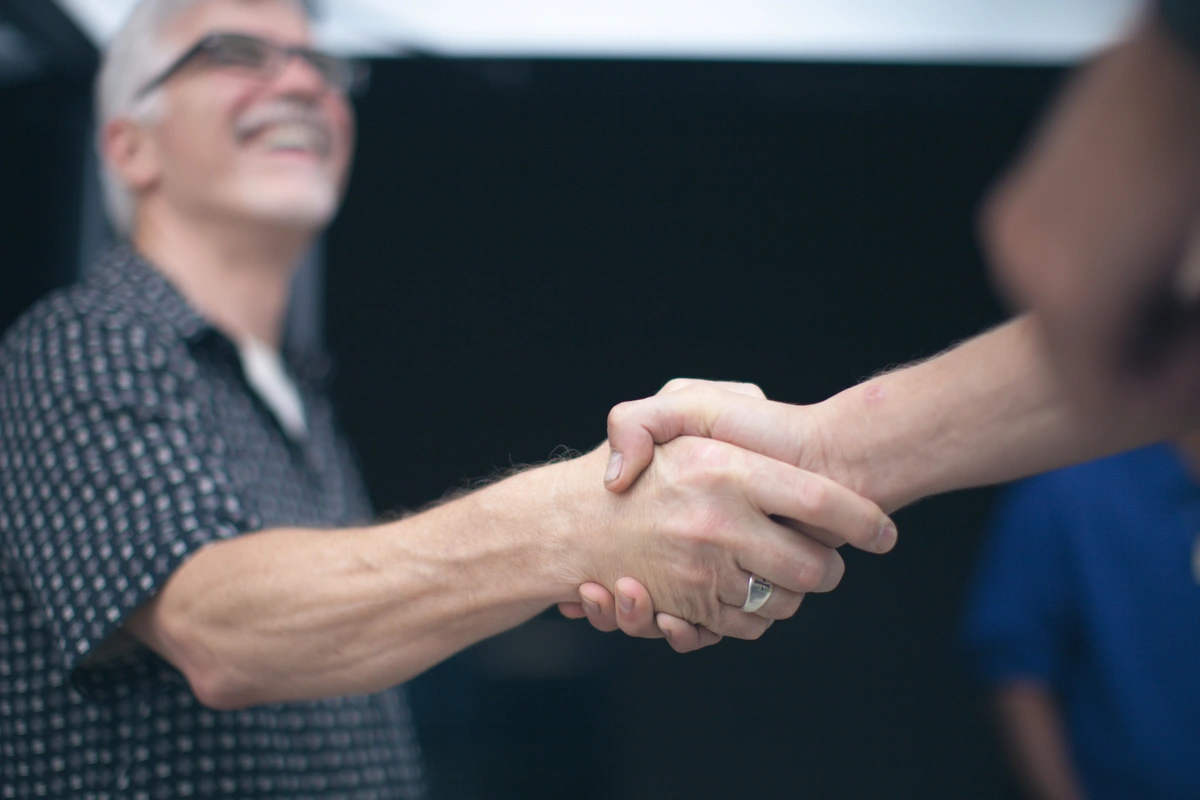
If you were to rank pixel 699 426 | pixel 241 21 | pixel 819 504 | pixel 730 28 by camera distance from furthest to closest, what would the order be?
pixel 730 28 → pixel 241 21 → pixel 699 426 → pixel 819 504

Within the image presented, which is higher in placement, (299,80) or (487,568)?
(299,80)

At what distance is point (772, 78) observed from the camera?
8.68 feet

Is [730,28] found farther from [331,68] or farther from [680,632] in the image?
[680,632]

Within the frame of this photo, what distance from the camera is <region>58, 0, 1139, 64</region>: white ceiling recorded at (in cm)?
243

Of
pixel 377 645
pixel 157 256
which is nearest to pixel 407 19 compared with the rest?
pixel 157 256

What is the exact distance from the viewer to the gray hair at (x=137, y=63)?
1604 millimetres

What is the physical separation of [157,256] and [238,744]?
801 millimetres

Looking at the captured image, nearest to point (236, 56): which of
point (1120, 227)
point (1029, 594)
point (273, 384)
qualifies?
point (273, 384)

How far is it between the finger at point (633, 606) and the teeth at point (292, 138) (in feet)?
3.20

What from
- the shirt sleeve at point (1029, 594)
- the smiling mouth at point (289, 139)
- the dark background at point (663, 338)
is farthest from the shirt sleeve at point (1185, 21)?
the dark background at point (663, 338)

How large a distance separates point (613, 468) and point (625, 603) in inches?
6.0

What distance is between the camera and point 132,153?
162 cm

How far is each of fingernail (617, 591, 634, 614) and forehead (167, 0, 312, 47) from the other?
3.86 feet

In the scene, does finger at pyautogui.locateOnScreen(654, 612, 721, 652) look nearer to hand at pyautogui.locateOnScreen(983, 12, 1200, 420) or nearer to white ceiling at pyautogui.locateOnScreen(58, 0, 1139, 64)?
hand at pyautogui.locateOnScreen(983, 12, 1200, 420)
